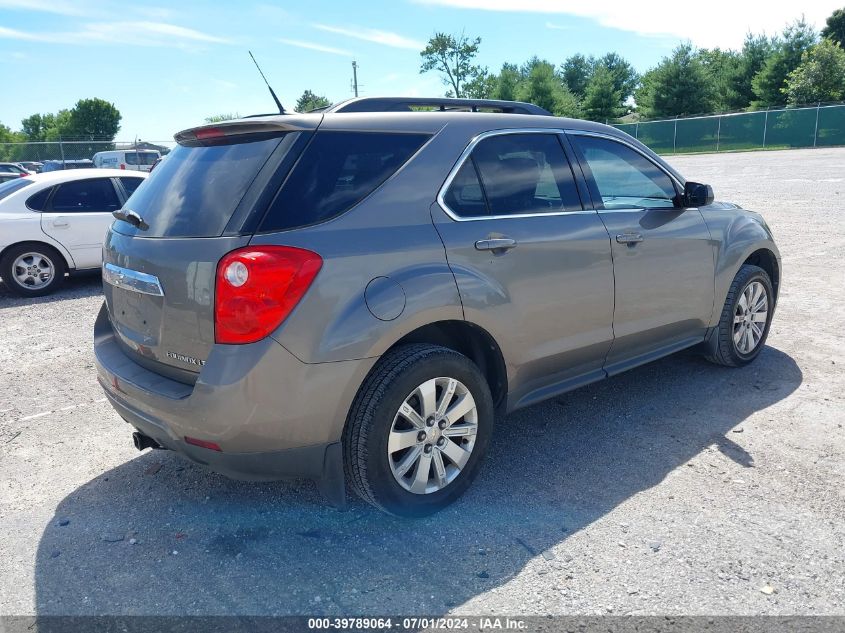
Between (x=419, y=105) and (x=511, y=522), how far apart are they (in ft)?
7.13

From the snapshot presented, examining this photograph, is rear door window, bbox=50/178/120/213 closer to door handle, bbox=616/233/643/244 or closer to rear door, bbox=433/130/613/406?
rear door, bbox=433/130/613/406

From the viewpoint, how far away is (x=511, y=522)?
3.16 meters

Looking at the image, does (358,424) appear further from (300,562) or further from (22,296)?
A: (22,296)

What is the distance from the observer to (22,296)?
8508 millimetres

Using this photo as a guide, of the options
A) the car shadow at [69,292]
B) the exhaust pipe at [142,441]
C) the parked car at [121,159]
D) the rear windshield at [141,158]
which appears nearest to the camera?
the exhaust pipe at [142,441]

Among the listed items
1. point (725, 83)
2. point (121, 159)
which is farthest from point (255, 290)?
point (725, 83)

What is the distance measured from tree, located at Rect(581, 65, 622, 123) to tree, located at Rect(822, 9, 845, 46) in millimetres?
23861

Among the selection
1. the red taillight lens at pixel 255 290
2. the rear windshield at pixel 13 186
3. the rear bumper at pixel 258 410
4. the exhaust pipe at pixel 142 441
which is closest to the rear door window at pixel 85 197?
the rear windshield at pixel 13 186

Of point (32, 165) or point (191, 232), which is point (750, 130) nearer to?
point (32, 165)

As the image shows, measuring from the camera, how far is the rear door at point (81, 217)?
8.58 m

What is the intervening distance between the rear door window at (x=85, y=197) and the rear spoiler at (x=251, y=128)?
21.0 ft

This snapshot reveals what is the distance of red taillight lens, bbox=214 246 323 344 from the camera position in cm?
264

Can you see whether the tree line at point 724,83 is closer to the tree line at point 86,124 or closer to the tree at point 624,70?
the tree at point 624,70

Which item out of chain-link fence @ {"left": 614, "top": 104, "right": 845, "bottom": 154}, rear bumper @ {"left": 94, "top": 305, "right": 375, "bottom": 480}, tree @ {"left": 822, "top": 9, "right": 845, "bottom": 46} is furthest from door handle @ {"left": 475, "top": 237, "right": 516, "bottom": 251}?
tree @ {"left": 822, "top": 9, "right": 845, "bottom": 46}
